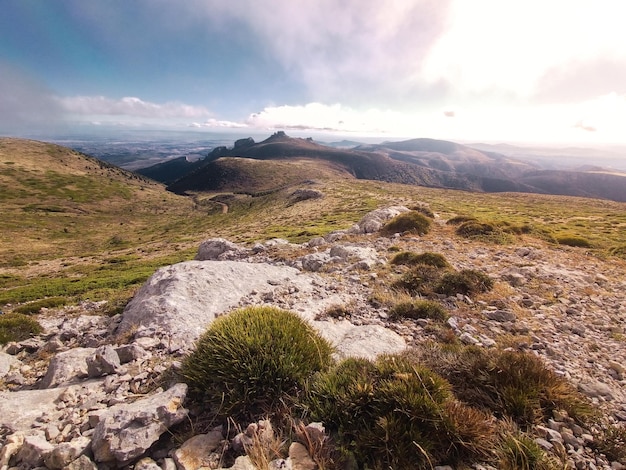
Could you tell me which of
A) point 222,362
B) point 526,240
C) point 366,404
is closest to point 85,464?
point 222,362

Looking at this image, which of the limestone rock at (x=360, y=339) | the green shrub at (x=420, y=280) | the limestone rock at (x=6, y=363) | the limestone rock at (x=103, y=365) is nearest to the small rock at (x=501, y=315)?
the green shrub at (x=420, y=280)

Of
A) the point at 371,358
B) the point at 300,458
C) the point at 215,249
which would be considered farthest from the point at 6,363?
the point at 215,249

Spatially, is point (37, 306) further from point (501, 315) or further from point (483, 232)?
point (483, 232)

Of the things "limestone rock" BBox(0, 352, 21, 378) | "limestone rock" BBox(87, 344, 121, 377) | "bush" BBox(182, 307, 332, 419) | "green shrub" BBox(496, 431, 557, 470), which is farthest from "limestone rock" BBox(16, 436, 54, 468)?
"green shrub" BBox(496, 431, 557, 470)

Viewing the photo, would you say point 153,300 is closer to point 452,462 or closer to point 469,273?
point 452,462

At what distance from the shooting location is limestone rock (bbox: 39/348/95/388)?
649cm

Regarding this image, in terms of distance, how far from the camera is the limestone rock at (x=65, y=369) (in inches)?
256

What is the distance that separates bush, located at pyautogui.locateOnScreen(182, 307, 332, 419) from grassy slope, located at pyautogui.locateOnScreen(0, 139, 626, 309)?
54.4 ft

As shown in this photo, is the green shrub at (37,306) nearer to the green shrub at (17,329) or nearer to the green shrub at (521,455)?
the green shrub at (17,329)

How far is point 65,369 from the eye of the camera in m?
6.74

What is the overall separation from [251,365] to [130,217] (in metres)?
136

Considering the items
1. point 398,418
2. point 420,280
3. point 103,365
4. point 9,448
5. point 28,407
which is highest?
point 398,418

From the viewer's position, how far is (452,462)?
3707mm

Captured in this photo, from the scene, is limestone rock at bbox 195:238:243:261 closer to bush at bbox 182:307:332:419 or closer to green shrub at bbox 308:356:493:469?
bush at bbox 182:307:332:419
